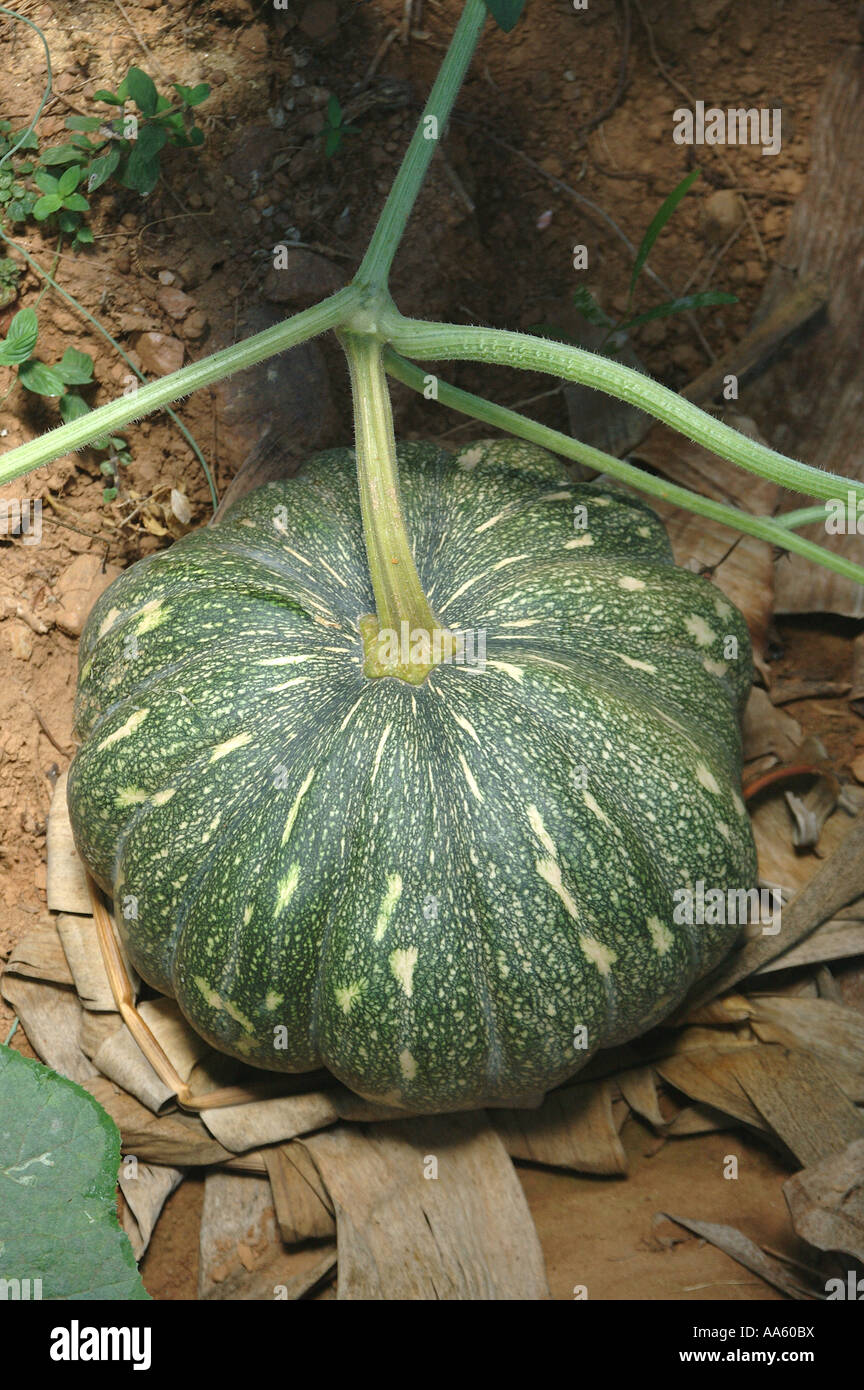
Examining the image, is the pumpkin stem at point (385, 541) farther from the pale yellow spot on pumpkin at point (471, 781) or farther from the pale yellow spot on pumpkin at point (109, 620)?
the pale yellow spot on pumpkin at point (109, 620)

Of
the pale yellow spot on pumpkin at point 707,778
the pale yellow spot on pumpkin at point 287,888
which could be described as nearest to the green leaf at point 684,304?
the pale yellow spot on pumpkin at point 707,778

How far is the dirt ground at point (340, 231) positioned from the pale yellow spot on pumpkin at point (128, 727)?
663mm

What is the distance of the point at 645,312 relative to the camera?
3.43 meters

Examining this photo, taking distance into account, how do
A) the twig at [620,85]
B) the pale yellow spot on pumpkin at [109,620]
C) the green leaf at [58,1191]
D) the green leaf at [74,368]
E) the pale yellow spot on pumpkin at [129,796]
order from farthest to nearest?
Result: 1. the twig at [620,85]
2. the green leaf at [74,368]
3. the pale yellow spot on pumpkin at [109,620]
4. the pale yellow spot on pumpkin at [129,796]
5. the green leaf at [58,1191]

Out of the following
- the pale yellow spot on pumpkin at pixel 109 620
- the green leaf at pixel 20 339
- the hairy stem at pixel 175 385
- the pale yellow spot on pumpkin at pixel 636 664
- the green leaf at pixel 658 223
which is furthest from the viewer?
the green leaf at pixel 658 223

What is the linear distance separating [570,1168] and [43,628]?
78.5 inches

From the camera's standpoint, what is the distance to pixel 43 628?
310 centimetres

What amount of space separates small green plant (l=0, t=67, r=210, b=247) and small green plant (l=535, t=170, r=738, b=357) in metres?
1.16

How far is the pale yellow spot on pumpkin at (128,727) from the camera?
242 cm

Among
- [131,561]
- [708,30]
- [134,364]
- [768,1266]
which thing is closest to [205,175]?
[134,364]

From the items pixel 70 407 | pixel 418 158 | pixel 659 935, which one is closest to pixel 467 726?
pixel 659 935

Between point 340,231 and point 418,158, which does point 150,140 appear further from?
point 418,158

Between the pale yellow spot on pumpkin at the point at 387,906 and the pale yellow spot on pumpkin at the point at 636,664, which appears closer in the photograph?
the pale yellow spot on pumpkin at the point at 387,906

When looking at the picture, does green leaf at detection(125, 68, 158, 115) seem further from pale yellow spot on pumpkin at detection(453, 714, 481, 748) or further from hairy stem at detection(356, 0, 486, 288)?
pale yellow spot on pumpkin at detection(453, 714, 481, 748)
